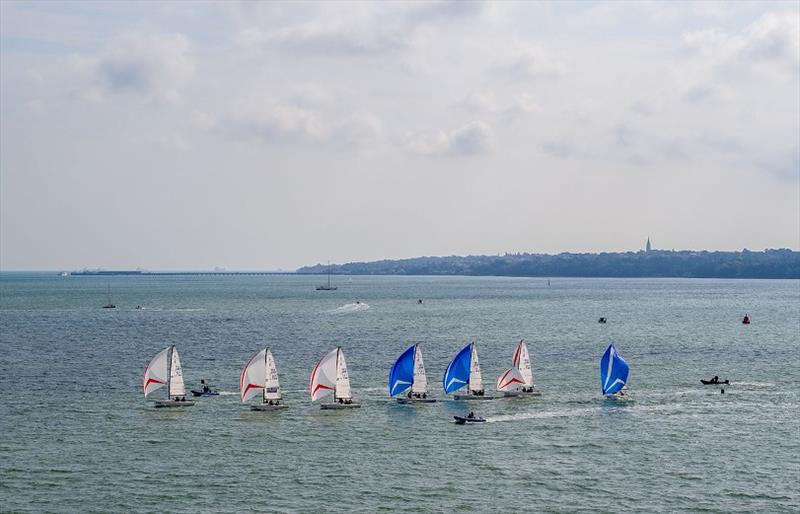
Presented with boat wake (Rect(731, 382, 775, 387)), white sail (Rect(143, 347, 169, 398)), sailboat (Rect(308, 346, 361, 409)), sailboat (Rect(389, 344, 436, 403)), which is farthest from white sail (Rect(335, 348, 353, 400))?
boat wake (Rect(731, 382, 775, 387))

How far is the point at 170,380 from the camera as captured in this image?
85688mm

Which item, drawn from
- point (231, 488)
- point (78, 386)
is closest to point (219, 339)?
point (78, 386)

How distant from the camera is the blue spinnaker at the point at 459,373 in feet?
295

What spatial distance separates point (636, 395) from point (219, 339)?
→ 80500 mm

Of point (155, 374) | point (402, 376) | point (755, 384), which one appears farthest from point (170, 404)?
point (755, 384)

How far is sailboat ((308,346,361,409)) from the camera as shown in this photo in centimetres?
8406

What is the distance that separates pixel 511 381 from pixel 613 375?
31.5 ft

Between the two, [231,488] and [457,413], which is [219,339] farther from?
[231,488]

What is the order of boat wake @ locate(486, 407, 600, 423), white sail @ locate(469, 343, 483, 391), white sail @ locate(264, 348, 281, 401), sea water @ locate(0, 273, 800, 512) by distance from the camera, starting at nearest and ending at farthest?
1. sea water @ locate(0, 273, 800, 512)
2. boat wake @ locate(486, 407, 600, 423)
3. white sail @ locate(264, 348, 281, 401)
4. white sail @ locate(469, 343, 483, 391)

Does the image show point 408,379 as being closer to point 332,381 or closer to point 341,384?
point 341,384

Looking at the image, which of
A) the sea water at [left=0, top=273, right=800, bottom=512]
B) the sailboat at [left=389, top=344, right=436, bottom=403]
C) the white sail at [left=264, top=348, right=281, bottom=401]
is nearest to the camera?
the sea water at [left=0, top=273, right=800, bottom=512]

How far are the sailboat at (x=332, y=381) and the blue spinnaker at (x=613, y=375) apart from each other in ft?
77.7

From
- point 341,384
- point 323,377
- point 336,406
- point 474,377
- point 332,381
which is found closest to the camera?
point 336,406

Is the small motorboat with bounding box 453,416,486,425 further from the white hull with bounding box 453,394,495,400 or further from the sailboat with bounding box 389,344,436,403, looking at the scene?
the white hull with bounding box 453,394,495,400
